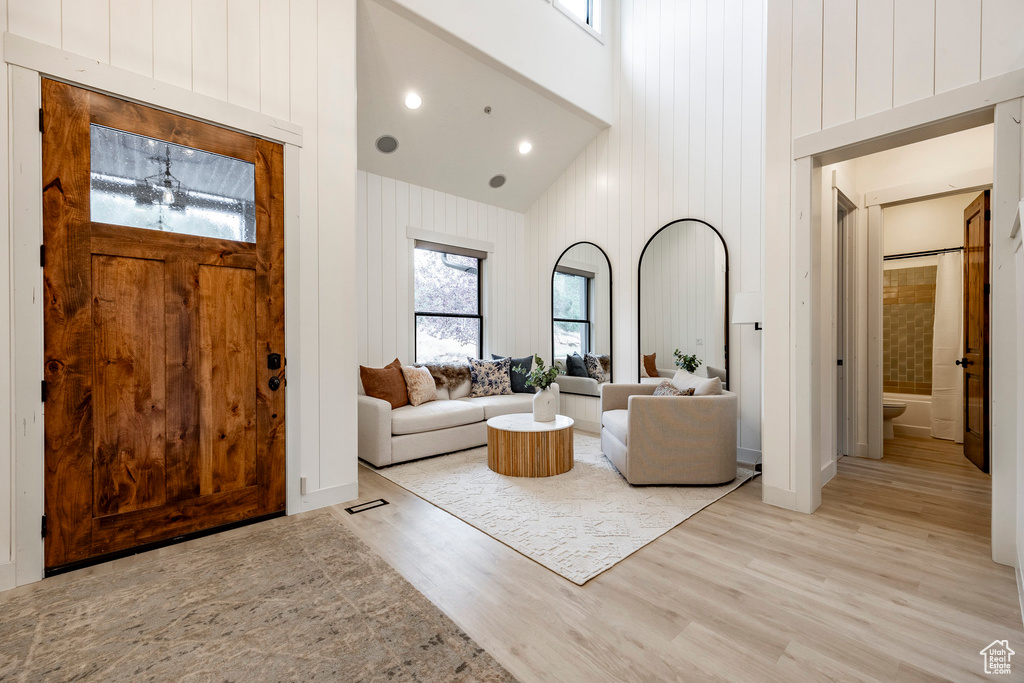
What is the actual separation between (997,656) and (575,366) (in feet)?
12.8

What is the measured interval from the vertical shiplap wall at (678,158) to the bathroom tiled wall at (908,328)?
2.67m

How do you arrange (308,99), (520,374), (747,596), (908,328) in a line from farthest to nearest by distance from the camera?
1. (908,328)
2. (520,374)
3. (308,99)
4. (747,596)

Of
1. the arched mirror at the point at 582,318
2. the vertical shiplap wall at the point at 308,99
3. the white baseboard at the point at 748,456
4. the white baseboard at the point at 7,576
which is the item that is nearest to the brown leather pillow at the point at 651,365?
the arched mirror at the point at 582,318

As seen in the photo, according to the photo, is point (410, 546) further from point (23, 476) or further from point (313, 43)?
point (313, 43)

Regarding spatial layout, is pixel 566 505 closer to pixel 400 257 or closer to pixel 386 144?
pixel 400 257

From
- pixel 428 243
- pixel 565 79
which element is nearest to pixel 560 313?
pixel 428 243

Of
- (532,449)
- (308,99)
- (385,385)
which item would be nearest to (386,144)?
(308,99)

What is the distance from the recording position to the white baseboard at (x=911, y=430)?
15.7 feet

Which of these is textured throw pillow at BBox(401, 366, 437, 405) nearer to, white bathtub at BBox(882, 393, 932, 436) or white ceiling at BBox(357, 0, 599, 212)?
white ceiling at BBox(357, 0, 599, 212)

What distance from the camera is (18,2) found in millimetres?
1968

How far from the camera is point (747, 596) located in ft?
6.00

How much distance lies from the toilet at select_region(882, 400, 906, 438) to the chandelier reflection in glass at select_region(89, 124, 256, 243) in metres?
5.62

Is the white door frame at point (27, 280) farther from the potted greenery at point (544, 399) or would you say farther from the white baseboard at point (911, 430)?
the white baseboard at point (911, 430)

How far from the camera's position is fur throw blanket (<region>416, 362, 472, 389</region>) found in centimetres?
460
